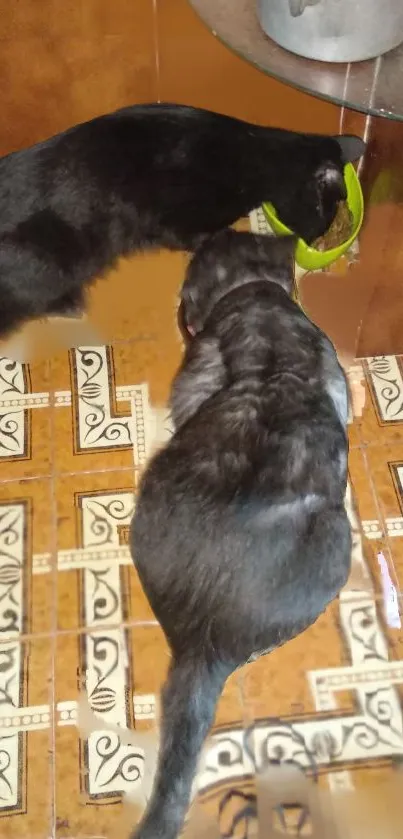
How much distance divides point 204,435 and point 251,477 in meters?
0.11

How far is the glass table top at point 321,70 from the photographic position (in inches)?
41.3

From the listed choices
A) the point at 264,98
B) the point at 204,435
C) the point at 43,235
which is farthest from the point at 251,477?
the point at 264,98

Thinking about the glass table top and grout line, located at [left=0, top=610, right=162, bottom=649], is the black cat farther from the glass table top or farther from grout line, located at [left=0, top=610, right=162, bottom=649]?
grout line, located at [left=0, top=610, right=162, bottom=649]

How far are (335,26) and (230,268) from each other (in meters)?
0.43

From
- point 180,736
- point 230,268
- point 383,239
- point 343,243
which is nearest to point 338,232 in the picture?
point 343,243

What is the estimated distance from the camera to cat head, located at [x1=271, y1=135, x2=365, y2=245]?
5.15 feet

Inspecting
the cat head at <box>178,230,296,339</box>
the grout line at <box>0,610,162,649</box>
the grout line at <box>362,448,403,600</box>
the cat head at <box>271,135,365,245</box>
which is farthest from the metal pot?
the grout line at <box>0,610,162,649</box>

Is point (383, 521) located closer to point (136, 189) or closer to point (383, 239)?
point (383, 239)

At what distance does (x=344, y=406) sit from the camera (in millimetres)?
1238

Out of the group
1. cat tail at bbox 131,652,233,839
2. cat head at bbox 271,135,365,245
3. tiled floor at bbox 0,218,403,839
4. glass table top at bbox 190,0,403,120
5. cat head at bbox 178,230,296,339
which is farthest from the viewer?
cat head at bbox 271,135,365,245

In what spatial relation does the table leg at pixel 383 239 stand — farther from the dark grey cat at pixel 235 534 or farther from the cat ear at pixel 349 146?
the dark grey cat at pixel 235 534

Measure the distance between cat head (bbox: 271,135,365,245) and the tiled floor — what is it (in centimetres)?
36

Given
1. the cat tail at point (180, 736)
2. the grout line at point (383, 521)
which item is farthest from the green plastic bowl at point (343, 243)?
the cat tail at point (180, 736)

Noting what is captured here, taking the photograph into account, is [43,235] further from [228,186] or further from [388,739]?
[388,739]
